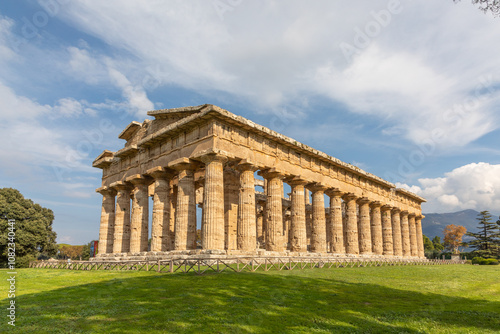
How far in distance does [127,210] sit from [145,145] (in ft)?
23.8

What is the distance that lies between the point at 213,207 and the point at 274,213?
21.6 feet

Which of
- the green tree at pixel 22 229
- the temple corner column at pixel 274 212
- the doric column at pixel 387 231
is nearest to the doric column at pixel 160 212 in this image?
the temple corner column at pixel 274 212

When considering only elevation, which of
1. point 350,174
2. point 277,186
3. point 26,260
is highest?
point 350,174

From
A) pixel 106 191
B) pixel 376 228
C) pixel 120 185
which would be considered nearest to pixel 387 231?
pixel 376 228

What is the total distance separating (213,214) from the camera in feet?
84.9

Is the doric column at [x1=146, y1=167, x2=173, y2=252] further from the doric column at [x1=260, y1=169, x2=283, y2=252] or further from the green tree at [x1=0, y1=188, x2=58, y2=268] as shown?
the green tree at [x1=0, y1=188, x2=58, y2=268]

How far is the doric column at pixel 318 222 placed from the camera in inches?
1388

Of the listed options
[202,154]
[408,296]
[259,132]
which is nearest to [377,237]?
[259,132]

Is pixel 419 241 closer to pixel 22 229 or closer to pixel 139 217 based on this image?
pixel 139 217

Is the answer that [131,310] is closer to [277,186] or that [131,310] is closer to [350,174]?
[277,186]

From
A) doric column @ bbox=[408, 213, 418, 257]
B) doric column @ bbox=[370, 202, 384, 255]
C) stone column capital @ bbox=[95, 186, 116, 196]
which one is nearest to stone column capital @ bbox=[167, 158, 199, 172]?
stone column capital @ bbox=[95, 186, 116, 196]

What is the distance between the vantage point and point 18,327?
9750mm

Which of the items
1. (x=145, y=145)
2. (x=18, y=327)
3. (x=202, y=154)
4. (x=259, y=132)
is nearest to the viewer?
(x=18, y=327)

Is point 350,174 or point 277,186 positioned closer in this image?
point 277,186
